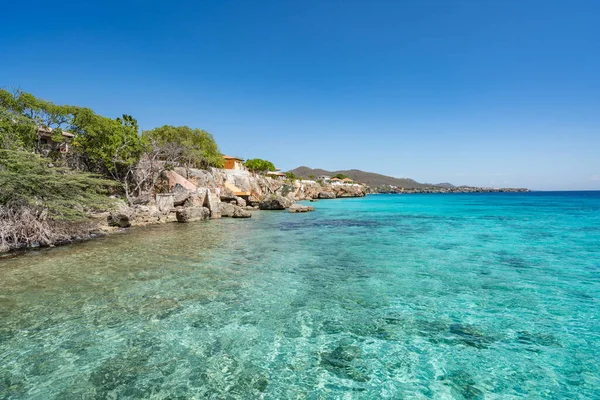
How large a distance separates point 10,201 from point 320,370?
17.9 meters

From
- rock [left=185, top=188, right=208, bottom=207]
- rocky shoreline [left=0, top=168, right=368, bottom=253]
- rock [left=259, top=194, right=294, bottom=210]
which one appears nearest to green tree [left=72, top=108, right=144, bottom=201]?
rocky shoreline [left=0, top=168, right=368, bottom=253]

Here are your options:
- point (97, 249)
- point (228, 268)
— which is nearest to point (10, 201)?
point (97, 249)

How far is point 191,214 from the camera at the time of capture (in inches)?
1070

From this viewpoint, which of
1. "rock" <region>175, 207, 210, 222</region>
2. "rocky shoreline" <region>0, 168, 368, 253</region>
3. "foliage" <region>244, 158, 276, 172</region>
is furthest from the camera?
"foliage" <region>244, 158, 276, 172</region>

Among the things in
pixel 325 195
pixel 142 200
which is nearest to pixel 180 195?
pixel 142 200

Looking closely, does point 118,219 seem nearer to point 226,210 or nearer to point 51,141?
point 226,210

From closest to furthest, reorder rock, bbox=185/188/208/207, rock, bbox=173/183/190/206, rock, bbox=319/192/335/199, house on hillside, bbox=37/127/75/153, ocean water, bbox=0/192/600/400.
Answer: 1. ocean water, bbox=0/192/600/400
2. house on hillside, bbox=37/127/75/153
3. rock, bbox=173/183/190/206
4. rock, bbox=185/188/208/207
5. rock, bbox=319/192/335/199

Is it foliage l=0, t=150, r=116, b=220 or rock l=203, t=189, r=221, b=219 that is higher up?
foliage l=0, t=150, r=116, b=220

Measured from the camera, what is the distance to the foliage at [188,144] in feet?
123

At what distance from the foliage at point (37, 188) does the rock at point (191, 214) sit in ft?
30.7

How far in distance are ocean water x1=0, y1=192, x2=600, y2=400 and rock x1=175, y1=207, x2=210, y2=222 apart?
44.3 feet

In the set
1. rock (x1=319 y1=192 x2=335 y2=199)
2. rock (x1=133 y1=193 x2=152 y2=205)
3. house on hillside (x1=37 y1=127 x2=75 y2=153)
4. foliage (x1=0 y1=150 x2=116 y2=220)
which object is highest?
house on hillside (x1=37 y1=127 x2=75 y2=153)

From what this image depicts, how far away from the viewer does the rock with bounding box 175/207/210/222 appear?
2654 cm

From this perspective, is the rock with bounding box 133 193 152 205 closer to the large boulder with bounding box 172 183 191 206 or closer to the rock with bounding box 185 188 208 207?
the large boulder with bounding box 172 183 191 206
